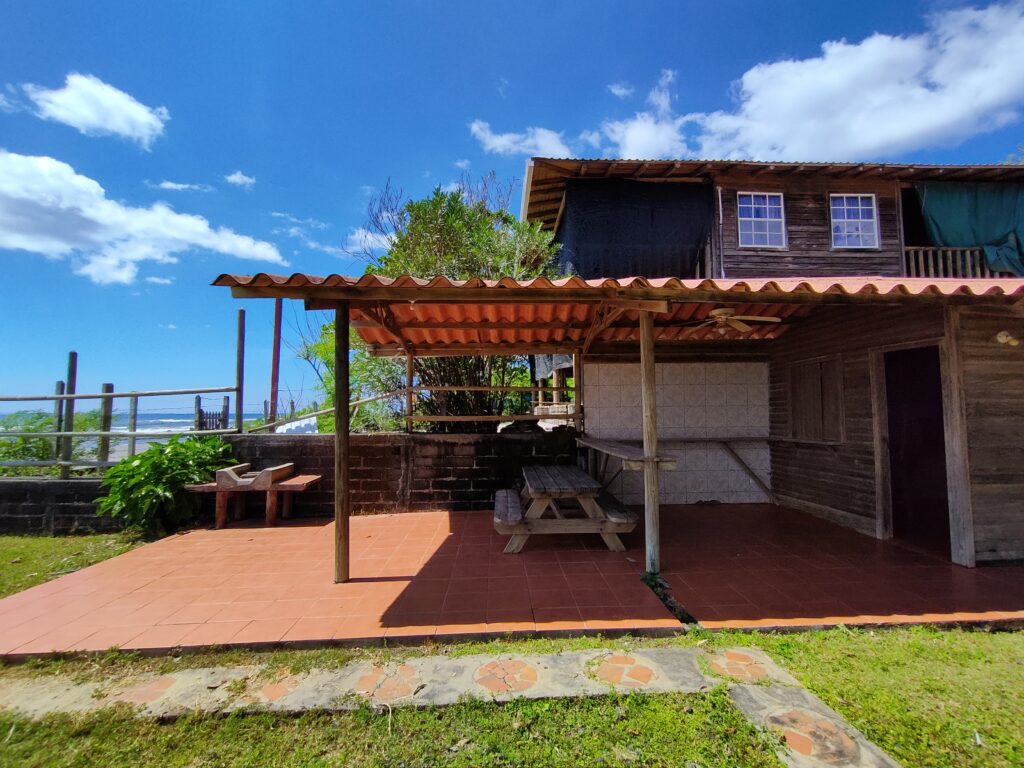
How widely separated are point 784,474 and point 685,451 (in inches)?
51.2

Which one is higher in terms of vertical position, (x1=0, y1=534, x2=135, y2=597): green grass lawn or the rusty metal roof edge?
the rusty metal roof edge

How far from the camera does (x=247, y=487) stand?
5223mm

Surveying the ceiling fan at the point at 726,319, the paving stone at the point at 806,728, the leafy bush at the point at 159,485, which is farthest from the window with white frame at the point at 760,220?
the leafy bush at the point at 159,485

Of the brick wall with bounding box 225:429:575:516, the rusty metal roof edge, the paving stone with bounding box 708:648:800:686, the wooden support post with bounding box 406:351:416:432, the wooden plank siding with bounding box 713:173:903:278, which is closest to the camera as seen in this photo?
the paving stone with bounding box 708:648:800:686

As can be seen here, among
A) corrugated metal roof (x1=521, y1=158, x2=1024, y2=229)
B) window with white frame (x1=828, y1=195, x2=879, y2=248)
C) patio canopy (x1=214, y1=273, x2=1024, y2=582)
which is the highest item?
corrugated metal roof (x1=521, y1=158, x2=1024, y2=229)

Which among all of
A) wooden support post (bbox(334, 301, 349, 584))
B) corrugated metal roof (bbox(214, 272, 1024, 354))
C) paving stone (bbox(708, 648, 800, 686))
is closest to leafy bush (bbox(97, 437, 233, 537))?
corrugated metal roof (bbox(214, 272, 1024, 354))

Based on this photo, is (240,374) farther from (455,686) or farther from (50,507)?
(455,686)

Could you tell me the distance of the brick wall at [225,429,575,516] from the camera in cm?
575

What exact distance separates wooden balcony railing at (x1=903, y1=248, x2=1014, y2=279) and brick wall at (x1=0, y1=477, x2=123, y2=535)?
46.2ft

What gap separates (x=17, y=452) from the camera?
5.89 m

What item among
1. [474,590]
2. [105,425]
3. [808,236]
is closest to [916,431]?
[808,236]

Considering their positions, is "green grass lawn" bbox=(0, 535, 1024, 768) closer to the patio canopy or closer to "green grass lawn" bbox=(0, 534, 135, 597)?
the patio canopy

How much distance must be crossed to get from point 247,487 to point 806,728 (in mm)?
5521

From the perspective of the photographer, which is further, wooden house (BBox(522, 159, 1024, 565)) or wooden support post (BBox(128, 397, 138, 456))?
wooden support post (BBox(128, 397, 138, 456))
